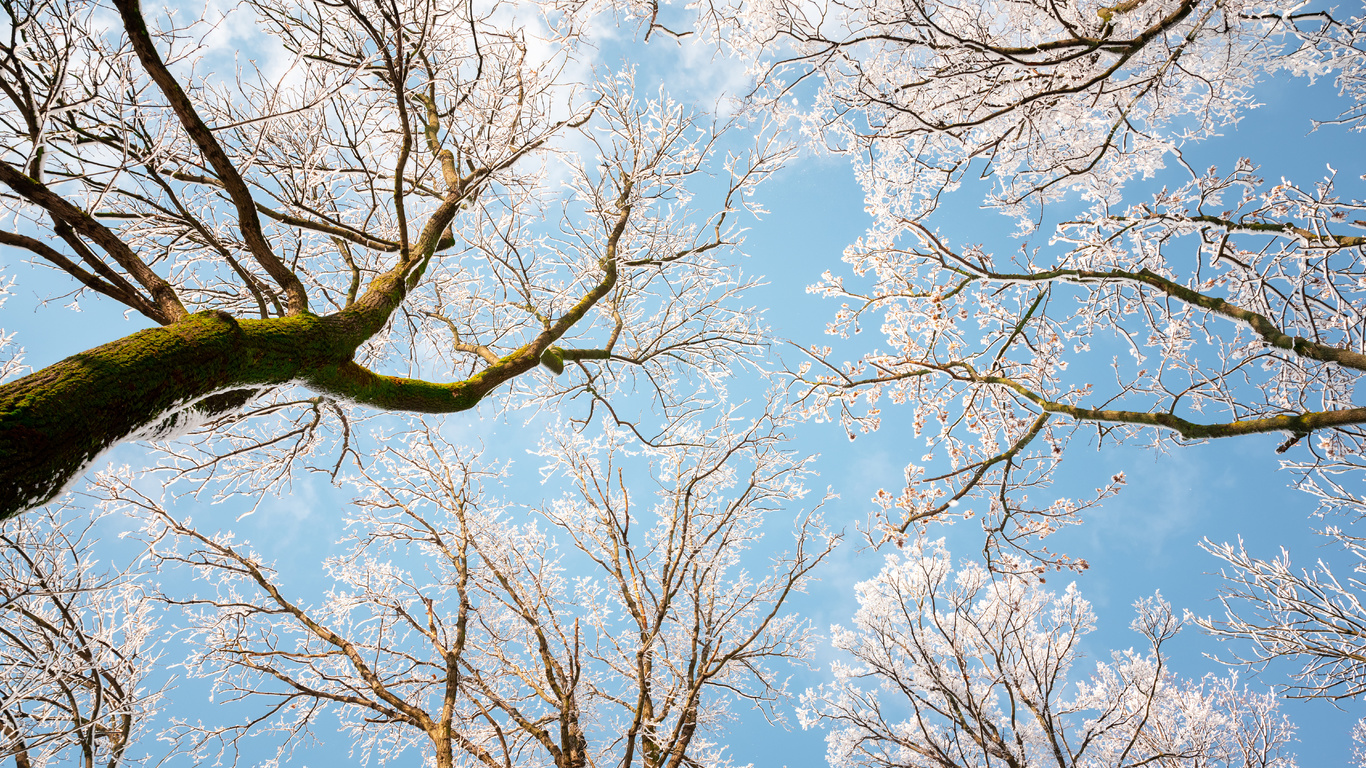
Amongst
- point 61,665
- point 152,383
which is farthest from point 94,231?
point 61,665

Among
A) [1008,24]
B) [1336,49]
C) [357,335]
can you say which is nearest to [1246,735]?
[1336,49]

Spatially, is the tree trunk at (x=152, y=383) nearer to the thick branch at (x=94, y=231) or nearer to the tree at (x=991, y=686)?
the thick branch at (x=94, y=231)

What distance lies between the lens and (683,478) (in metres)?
6.55

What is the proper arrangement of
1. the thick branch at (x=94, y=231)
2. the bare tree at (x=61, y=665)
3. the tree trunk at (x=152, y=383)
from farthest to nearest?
the bare tree at (x=61, y=665) < the thick branch at (x=94, y=231) < the tree trunk at (x=152, y=383)

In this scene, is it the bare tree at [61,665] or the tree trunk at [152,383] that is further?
the bare tree at [61,665]

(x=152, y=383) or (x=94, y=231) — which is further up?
(x=94, y=231)

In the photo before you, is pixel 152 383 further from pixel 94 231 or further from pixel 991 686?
pixel 991 686

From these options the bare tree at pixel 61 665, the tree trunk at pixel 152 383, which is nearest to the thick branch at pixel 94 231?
the tree trunk at pixel 152 383

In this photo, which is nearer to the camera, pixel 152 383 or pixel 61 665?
pixel 152 383

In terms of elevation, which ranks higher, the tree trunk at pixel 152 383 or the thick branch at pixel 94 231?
the thick branch at pixel 94 231

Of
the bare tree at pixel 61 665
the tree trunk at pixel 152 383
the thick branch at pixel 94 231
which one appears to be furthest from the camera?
the bare tree at pixel 61 665

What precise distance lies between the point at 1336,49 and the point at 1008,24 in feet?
5.65

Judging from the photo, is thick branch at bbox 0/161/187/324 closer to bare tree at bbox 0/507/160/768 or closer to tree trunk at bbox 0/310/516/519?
tree trunk at bbox 0/310/516/519

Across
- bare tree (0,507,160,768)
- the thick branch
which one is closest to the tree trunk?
the thick branch
